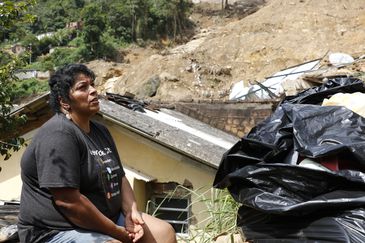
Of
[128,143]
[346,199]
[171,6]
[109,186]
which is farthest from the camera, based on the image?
[171,6]

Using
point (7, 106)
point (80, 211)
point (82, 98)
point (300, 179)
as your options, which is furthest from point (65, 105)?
point (7, 106)

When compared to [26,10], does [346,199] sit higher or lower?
lower

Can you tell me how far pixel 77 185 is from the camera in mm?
2256

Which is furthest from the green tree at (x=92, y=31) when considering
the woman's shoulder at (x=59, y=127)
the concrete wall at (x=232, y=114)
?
the woman's shoulder at (x=59, y=127)

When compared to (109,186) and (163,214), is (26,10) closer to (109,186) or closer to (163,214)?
(109,186)

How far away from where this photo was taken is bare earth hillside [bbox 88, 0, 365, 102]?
89.9 feet

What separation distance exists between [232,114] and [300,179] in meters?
8.67

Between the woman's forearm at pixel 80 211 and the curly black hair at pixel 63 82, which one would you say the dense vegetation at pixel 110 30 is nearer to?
the curly black hair at pixel 63 82

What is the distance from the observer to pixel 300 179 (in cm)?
238

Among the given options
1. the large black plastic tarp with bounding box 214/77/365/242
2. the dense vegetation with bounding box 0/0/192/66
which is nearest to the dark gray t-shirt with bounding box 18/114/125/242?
the large black plastic tarp with bounding box 214/77/365/242

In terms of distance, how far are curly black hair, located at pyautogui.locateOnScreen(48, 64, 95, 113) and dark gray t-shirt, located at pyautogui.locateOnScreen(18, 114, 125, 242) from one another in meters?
0.11

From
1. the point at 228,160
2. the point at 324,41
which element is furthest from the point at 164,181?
the point at 324,41

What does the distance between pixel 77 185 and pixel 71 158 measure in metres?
0.13

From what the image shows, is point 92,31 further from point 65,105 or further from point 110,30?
point 65,105
